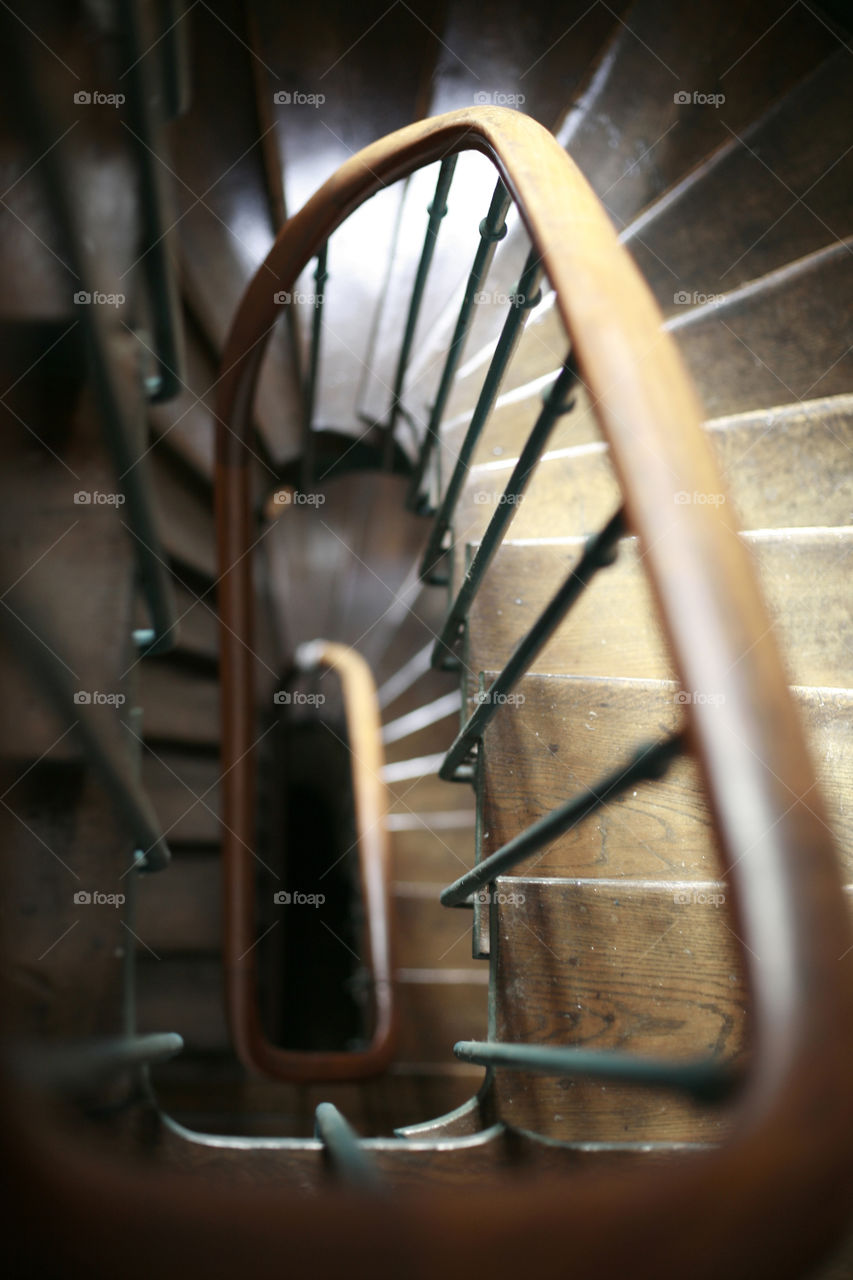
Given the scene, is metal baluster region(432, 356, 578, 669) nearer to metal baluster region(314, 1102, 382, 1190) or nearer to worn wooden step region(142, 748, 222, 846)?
metal baluster region(314, 1102, 382, 1190)

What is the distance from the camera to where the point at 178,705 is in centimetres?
244

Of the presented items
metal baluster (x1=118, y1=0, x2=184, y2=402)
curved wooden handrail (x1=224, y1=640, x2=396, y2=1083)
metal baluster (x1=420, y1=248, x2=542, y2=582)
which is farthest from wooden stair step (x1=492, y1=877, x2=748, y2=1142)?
curved wooden handrail (x1=224, y1=640, x2=396, y2=1083)

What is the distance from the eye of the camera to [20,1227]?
0.39 meters

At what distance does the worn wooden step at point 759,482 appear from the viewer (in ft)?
4.84

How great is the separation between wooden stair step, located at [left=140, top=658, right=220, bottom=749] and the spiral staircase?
2 cm

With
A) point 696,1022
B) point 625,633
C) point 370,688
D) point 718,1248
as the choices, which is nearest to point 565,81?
point 625,633

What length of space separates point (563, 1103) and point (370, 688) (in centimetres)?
231

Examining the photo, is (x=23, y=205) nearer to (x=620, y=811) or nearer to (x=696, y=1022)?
(x=620, y=811)

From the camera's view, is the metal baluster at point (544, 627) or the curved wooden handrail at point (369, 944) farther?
the curved wooden handrail at point (369, 944)

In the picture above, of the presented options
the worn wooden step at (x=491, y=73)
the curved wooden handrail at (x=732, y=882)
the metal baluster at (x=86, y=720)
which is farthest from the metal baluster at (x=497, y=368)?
the worn wooden step at (x=491, y=73)

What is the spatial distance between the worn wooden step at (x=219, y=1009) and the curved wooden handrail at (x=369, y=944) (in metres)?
0.21

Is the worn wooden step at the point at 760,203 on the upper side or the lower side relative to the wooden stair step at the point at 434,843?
upper

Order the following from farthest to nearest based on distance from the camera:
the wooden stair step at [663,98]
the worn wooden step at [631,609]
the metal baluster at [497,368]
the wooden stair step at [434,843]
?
the wooden stair step at [434,843] → the wooden stair step at [663,98] → the worn wooden step at [631,609] → the metal baluster at [497,368]

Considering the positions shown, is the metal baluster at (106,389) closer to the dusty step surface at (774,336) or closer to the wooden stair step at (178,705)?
the dusty step surface at (774,336)
